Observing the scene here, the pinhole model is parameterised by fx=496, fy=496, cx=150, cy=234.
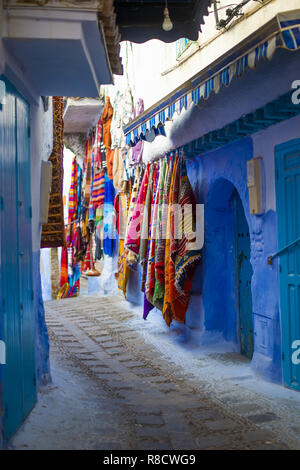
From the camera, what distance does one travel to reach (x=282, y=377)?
15.6ft

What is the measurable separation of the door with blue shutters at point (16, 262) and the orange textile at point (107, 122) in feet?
22.3

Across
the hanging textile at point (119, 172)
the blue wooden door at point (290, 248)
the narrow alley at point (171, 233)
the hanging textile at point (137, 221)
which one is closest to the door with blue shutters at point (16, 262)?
the narrow alley at point (171, 233)

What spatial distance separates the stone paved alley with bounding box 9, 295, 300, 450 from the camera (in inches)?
137

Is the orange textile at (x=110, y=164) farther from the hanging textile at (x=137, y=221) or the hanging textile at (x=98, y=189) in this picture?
the hanging textile at (x=137, y=221)

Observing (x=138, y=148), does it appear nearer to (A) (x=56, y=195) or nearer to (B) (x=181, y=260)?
(A) (x=56, y=195)

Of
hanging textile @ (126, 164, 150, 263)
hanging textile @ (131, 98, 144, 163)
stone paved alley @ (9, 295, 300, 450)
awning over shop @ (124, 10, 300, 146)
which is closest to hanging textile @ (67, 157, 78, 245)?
hanging textile @ (131, 98, 144, 163)

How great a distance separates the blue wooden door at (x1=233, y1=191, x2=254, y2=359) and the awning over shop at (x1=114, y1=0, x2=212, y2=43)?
2.34 meters

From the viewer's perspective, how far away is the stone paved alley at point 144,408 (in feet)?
11.4

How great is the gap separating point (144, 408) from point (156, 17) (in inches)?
139

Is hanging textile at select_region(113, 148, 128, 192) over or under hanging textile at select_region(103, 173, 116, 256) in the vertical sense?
over

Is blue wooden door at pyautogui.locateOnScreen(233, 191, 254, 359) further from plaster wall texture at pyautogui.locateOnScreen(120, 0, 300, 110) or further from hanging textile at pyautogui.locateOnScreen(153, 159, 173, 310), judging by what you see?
plaster wall texture at pyautogui.locateOnScreen(120, 0, 300, 110)

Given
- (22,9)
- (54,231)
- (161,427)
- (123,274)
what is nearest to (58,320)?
(123,274)

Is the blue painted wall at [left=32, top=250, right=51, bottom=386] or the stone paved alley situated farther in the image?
the blue painted wall at [left=32, top=250, right=51, bottom=386]

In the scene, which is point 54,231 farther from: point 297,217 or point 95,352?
point 297,217
